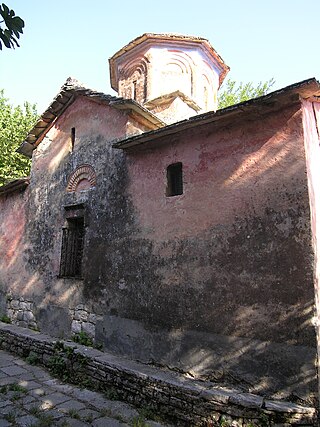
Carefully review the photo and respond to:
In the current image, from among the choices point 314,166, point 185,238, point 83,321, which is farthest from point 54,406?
point 314,166

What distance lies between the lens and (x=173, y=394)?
14.3ft

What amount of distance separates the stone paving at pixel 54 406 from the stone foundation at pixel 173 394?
0.23 meters

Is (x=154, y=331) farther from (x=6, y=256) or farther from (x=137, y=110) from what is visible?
(x=6, y=256)

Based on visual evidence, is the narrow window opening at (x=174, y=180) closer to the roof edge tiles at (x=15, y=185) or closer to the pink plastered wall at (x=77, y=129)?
the pink plastered wall at (x=77, y=129)

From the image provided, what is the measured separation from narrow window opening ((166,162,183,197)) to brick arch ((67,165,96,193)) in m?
2.12

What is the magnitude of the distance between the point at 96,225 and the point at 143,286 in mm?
1889

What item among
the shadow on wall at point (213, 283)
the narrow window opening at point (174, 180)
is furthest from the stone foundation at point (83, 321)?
the narrow window opening at point (174, 180)

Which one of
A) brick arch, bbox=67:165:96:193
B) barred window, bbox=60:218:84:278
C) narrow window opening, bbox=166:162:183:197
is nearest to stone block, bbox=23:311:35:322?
barred window, bbox=60:218:84:278

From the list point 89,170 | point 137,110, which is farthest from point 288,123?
point 89,170

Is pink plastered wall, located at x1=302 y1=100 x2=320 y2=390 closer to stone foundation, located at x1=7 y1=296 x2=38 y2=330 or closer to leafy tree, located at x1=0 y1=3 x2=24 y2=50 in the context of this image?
leafy tree, located at x1=0 y1=3 x2=24 y2=50

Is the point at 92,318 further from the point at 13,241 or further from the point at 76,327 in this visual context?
the point at 13,241

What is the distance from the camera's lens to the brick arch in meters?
7.20

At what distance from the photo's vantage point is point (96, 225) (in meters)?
6.79

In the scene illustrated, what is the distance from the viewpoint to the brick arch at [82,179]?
7195mm
